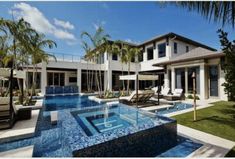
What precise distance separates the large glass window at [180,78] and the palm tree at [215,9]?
49.4 feet

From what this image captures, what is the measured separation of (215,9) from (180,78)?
15.7 metres

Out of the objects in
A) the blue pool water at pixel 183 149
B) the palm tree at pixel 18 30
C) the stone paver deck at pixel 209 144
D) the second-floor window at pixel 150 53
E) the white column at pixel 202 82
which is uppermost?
the second-floor window at pixel 150 53

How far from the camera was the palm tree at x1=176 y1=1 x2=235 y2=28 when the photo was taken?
11.1 feet

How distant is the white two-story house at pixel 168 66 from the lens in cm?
1505

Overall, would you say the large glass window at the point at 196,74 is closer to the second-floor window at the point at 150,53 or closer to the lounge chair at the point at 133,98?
the lounge chair at the point at 133,98

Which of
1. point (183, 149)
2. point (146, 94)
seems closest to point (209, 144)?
point (183, 149)

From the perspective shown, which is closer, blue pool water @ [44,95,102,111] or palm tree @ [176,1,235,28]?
palm tree @ [176,1,235,28]

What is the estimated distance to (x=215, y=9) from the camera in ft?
11.6

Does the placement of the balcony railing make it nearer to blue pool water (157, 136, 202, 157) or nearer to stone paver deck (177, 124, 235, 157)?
stone paver deck (177, 124, 235, 157)

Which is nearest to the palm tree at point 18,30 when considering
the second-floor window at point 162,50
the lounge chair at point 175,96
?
the lounge chair at point 175,96

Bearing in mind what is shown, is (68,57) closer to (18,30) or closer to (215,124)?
(18,30)

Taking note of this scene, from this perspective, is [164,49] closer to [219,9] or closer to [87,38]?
[87,38]

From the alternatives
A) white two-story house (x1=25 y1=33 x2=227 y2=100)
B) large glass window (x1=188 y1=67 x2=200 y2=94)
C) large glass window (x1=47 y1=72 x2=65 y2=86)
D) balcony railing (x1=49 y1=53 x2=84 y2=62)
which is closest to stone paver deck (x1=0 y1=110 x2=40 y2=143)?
white two-story house (x1=25 y1=33 x2=227 y2=100)

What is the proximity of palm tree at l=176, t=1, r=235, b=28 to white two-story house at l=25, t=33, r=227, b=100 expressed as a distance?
38.8 feet
